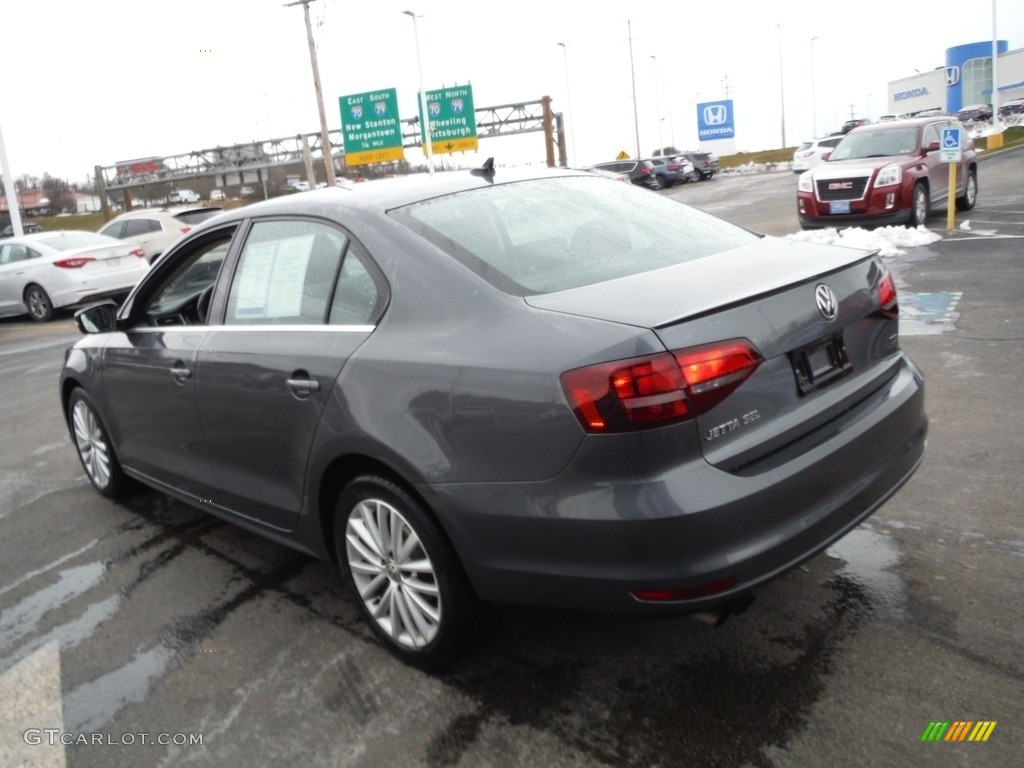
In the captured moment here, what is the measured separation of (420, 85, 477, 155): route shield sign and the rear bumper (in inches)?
1748

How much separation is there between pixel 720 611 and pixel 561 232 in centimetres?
151

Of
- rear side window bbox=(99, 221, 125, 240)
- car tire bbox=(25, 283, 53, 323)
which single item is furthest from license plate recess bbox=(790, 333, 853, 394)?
rear side window bbox=(99, 221, 125, 240)

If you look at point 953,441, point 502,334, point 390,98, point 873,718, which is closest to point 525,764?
point 873,718

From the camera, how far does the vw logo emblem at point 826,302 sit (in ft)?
A: 9.62

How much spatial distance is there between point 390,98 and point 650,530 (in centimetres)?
4439

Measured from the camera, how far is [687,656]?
3.17 meters

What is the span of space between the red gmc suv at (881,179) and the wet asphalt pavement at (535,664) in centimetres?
975

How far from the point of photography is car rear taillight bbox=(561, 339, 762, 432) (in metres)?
2.51

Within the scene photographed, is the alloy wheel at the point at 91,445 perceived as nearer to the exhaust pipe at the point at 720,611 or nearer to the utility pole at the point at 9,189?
the exhaust pipe at the point at 720,611

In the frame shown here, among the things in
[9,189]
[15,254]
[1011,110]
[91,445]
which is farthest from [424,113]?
[1011,110]

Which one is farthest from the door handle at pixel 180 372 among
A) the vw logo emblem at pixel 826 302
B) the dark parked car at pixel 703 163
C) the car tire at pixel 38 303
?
the dark parked car at pixel 703 163

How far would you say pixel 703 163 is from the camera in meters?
47.4

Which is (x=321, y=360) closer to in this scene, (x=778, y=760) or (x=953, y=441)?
(x=778, y=760)

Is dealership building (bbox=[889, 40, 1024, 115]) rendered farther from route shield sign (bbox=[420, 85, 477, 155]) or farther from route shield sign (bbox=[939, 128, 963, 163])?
route shield sign (bbox=[939, 128, 963, 163])
